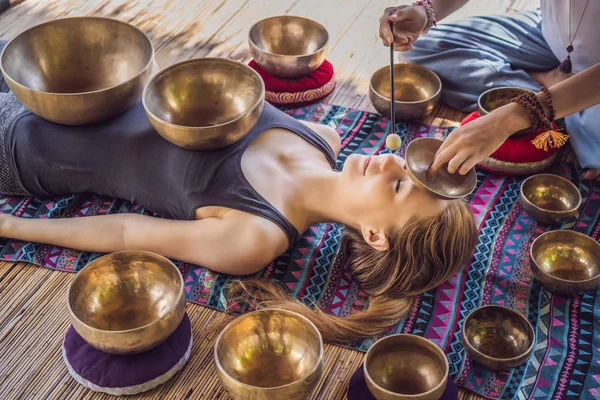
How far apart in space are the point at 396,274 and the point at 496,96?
3.46 feet

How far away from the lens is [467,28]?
3.10 m

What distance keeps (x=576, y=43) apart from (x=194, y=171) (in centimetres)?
156

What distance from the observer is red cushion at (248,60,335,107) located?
115 inches

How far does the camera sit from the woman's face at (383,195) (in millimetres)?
2002

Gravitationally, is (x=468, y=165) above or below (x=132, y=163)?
above

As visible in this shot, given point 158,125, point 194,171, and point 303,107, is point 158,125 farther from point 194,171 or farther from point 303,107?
point 303,107

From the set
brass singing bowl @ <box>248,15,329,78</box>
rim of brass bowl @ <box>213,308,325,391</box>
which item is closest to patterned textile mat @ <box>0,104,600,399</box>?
rim of brass bowl @ <box>213,308,325,391</box>

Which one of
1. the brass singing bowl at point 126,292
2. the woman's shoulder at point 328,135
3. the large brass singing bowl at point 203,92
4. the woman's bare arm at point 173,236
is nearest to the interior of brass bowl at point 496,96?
the woman's shoulder at point 328,135

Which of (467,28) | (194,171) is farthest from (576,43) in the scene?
(194,171)

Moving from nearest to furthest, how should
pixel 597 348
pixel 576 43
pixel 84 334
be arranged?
pixel 84 334 → pixel 597 348 → pixel 576 43

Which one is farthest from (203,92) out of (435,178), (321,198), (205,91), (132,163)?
(435,178)

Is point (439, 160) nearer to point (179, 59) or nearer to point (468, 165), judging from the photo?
point (468, 165)

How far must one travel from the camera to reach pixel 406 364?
6.27 feet

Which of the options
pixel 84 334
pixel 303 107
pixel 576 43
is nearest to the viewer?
pixel 84 334
